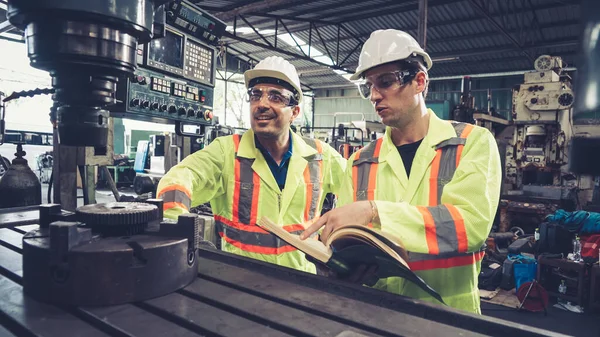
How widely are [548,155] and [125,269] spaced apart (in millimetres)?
5124

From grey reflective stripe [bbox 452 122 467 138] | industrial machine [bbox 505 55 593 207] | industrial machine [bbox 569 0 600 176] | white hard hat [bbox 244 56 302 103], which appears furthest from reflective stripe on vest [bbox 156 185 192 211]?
industrial machine [bbox 505 55 593 207]

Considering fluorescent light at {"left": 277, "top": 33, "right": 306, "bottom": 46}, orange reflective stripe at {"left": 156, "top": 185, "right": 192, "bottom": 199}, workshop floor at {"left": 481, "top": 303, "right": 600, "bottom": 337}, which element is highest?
fluorescent light at {"left": 277, "top": 33, "right": 306, "bottom": 46}

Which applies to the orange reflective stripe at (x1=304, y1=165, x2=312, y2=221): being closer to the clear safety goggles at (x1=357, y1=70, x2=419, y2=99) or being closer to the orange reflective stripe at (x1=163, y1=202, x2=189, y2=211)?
the clear safety goggles at (x1=357, y1=70, x2=419, y2=99)

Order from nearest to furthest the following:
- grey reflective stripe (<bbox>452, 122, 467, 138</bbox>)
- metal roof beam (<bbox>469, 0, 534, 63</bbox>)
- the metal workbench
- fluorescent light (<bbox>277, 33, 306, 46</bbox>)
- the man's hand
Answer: the metal workbench → the man's hand → grey reflective stripe (<bbox>452, 122, 467, 138</bbox>) → metal roof beam (<bbox>469, 0, 534, 63</bbox>) → fluorescent light (<bbox>277, 33, 306, 46</bbox>)

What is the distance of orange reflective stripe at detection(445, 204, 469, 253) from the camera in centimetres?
114

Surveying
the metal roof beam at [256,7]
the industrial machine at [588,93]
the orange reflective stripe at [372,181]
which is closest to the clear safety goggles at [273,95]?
the orange reflective stripe at [372,181]

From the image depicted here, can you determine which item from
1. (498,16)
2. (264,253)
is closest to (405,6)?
(498,16)

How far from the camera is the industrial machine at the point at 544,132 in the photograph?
15.1ft

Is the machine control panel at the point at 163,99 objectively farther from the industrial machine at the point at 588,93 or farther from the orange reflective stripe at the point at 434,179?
A: the industrial machine at the point at 588,93

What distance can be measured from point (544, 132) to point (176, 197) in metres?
4.74

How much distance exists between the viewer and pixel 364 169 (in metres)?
1.65

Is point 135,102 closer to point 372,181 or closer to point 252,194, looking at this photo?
point 252,194

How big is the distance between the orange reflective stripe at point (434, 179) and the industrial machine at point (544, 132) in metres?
3.82

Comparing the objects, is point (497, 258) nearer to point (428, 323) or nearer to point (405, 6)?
point (428, 323)
